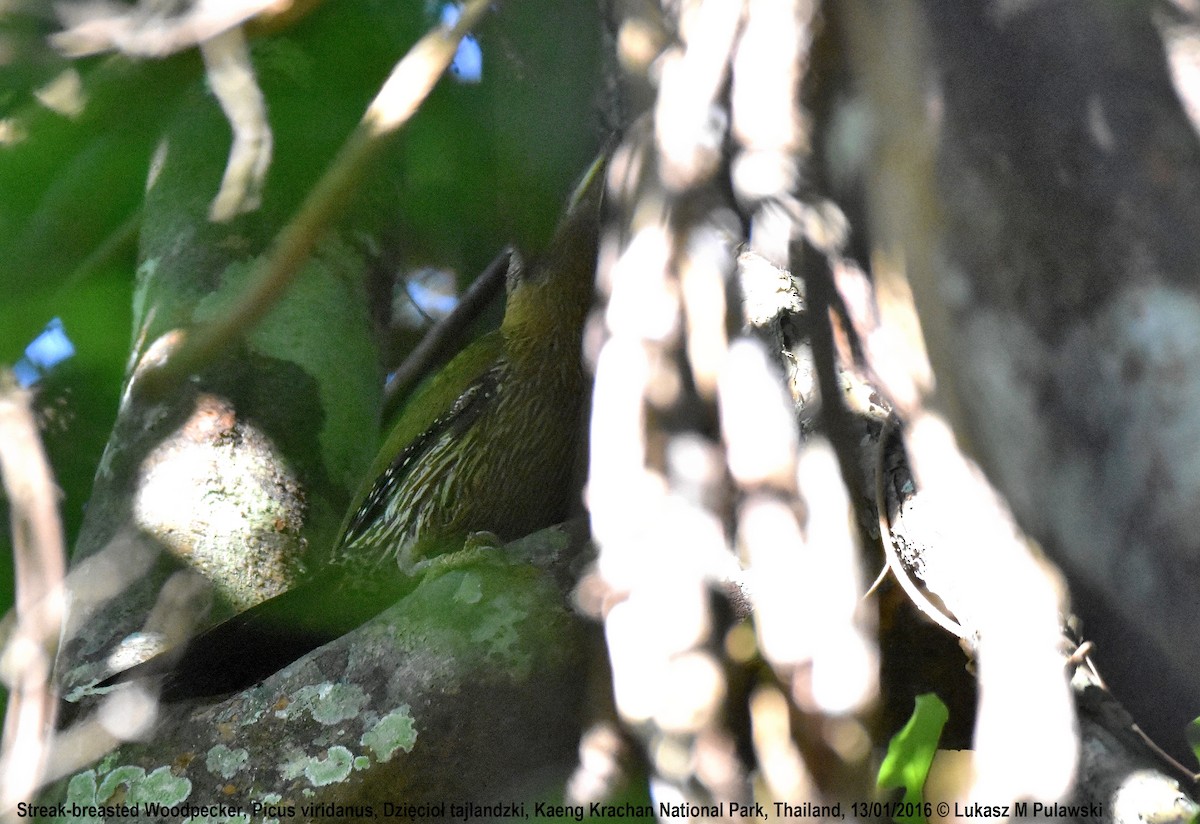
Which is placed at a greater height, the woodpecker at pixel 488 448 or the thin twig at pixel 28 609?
the thin twig at pixel 28 609

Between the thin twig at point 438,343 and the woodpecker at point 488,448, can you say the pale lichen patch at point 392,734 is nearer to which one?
the woodpecker at point 488,448

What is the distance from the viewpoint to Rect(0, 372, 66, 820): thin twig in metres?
1.36

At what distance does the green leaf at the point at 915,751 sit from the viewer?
105 centimetres

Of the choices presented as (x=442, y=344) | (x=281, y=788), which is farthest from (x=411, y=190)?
(x=281, y=788)

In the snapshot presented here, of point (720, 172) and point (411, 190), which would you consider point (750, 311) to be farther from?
point (411, 190)

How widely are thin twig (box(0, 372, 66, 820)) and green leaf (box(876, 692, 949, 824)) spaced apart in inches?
37.5

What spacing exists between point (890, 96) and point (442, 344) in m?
2.33

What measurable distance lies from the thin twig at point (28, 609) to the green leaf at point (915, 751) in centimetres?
95

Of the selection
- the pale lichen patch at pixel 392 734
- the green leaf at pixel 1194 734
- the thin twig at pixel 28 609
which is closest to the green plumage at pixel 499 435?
the pale lichen patch at pixel 392 734

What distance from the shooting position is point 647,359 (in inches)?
46.8

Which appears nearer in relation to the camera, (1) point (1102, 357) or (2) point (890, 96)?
(1) point (1102, 357)

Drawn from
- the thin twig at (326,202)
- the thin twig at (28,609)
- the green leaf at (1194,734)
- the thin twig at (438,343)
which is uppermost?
the thin twig at (326,202)

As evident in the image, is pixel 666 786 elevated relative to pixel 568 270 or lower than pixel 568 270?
elevated

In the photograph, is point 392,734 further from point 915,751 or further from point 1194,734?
point 1194,734
